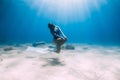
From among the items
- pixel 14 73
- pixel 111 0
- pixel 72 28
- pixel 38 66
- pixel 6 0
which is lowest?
pixel 14 73

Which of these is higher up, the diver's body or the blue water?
the blue water

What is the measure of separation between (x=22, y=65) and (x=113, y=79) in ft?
13.2

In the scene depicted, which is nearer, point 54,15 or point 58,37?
point 58,37

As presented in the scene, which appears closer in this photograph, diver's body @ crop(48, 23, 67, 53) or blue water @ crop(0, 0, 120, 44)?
diver's body @ crop(48, 23, 67, 53)

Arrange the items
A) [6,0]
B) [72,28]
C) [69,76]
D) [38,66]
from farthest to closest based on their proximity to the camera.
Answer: [72,28]
[6,0]
[38,66]
[69,76]

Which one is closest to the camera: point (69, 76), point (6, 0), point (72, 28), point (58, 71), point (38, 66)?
point (69, 76)

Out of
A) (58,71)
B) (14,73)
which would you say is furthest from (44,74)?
(14,73)

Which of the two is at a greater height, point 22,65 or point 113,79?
point 22,65

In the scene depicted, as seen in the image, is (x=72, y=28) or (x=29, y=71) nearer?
(x=29, y=71)

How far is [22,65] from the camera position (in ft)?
23.6

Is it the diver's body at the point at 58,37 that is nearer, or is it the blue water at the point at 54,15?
the diver's body at the point at 58,37

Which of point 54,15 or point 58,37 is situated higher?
point 54,15

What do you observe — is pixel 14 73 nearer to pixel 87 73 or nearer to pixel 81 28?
pixel 87 73

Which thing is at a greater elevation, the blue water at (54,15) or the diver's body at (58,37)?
the blue water at (54,15)
